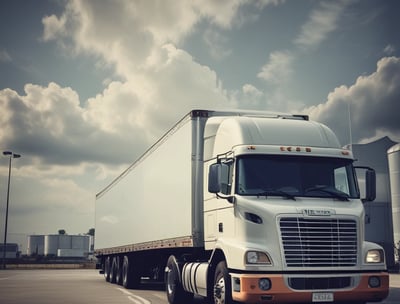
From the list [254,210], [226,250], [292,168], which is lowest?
[226,250]

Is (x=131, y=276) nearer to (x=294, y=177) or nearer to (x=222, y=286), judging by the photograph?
(x=222, y=286)

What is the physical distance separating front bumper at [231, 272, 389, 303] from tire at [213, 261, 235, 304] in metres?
0.29

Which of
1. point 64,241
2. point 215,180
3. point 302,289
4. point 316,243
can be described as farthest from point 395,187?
point 64,241

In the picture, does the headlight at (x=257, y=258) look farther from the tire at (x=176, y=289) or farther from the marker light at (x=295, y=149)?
the tire at (x=176, y=289)

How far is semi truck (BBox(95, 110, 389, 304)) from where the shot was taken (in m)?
9.32

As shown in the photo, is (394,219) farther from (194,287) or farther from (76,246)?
(76,246)

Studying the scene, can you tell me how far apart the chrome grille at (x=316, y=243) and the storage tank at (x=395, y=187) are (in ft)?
133

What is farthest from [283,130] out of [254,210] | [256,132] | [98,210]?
[98,210]

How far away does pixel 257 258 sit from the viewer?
366 inches

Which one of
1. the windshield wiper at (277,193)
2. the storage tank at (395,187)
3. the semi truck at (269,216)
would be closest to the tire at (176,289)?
the semi truck at (269,216)

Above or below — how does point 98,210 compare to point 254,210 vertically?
above

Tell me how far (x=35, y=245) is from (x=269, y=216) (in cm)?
11909

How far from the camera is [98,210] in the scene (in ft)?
95.7

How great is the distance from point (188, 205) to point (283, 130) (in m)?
2.94
